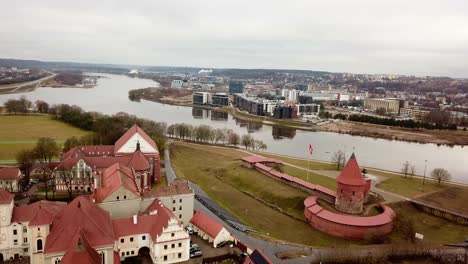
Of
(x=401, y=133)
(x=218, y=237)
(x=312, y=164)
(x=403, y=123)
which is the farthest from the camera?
(x=403, y=123)

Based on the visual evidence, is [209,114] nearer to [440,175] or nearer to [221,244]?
[440,175]

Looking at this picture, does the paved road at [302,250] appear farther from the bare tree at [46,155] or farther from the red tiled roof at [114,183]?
the bare tree at [46,155]

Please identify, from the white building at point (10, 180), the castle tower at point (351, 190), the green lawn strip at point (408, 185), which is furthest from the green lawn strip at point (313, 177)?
the white building at point (10, 180)

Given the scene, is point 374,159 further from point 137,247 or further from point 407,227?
point 137,247

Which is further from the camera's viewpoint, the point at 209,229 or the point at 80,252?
the point at 209,229

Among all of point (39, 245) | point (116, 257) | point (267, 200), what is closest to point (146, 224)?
point (116, 257)

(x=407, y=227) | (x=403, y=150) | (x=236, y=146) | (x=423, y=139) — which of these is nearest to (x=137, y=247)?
(x=407, y=227)
